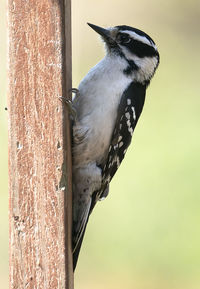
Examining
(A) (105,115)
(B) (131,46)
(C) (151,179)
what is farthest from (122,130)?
(C) (151,179)

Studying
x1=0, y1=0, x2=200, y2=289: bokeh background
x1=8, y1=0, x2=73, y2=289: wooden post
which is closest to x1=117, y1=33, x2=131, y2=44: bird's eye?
x1=8, y1=0, x2=73, y2=289: wooden post

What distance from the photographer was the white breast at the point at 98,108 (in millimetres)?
4691

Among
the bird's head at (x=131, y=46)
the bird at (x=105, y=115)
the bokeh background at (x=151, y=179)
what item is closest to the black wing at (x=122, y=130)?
the bird at (x=105, y=115)

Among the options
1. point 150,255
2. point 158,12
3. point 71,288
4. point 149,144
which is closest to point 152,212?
point 150,255

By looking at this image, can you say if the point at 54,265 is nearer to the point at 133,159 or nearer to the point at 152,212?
the point at 152,212

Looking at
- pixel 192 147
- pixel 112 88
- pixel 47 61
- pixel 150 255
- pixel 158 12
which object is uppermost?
pixel 47 61

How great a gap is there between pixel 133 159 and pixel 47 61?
4.67 meters

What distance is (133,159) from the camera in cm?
861

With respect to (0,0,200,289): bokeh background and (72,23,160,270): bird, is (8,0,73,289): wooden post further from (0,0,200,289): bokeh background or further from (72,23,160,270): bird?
(0,0,200,289): bokeh background

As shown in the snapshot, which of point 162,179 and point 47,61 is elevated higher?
point 47,61

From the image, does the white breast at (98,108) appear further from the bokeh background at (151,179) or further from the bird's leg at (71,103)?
the bokeh background at (151,179)

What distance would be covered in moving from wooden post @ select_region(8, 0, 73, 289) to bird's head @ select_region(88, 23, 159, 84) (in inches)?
40.6

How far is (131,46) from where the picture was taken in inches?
200

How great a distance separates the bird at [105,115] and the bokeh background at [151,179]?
6.91 feet
